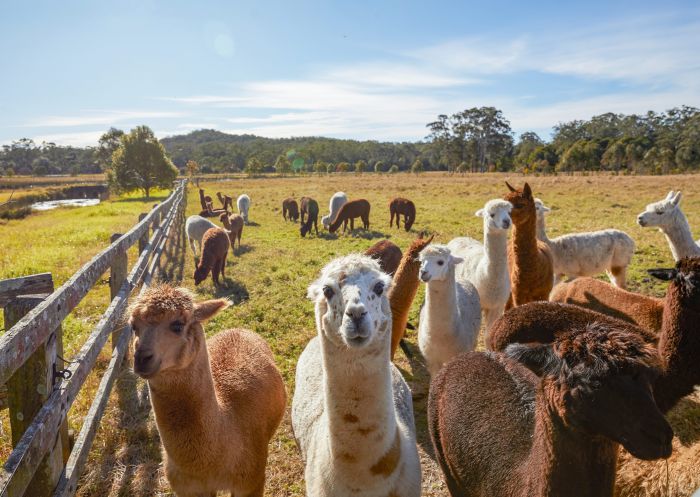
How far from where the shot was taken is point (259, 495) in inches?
122

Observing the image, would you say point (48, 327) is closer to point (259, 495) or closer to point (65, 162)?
point (259, 495)

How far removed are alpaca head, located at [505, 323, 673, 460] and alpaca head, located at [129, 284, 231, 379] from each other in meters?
2.16

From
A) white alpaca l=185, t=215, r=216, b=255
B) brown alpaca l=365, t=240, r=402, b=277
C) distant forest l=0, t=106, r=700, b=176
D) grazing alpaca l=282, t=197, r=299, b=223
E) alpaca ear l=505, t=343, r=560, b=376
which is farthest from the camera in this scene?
distant forest l=0, t=106, r=700, b=176

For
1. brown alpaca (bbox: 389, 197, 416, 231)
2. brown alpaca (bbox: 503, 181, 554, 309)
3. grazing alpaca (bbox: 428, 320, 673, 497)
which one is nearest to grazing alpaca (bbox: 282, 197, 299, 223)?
brown alpaca (bbox: 389, 197, 416, 231)

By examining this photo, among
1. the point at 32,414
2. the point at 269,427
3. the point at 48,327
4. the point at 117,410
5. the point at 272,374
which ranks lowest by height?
the point at 117,410

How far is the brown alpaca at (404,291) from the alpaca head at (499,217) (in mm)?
1180

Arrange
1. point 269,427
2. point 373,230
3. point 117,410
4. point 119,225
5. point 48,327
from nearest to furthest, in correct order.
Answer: point 48,327 → point 269,427 → point 117,410 → point 373,230 → point 119,225

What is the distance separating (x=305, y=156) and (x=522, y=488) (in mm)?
118630

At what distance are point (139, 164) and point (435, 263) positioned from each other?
44.4 m

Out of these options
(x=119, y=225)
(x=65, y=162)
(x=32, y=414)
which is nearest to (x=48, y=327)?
(x=32, y=414)

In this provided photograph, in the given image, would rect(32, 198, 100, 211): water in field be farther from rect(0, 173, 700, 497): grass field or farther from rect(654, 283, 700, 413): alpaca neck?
rect(654, 283, 700, 413): alpaca neck

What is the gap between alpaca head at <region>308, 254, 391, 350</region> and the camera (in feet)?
7.38

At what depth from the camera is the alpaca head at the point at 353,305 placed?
2.25 metres

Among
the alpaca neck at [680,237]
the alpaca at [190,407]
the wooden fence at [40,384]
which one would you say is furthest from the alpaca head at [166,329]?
the alpaca neck at [680,237]
